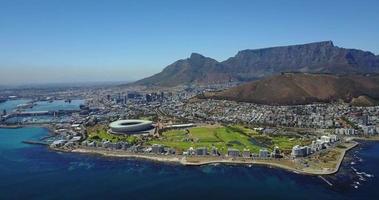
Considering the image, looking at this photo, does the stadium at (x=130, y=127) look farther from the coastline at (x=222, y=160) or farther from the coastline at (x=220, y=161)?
the coastline at (x=220, y=161)

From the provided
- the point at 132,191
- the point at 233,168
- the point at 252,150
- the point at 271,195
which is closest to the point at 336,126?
the point at 252,150

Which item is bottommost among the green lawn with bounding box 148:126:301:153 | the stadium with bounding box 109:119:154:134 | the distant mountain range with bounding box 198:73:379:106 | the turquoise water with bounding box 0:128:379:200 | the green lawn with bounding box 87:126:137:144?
the turquoise water with bounding box 0:128:379:200

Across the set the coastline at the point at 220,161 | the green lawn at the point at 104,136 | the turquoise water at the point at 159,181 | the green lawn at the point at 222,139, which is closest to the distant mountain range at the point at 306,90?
the green lawn at the point at 222,139

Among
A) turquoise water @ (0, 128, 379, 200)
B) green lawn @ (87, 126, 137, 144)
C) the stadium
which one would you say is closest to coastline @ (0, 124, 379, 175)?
turquoise water @ (0, 128, 379, 200)

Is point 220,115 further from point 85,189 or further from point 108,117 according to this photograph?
point 85,189

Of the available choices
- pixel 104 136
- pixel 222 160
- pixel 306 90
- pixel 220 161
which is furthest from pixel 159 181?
pixel 306 90

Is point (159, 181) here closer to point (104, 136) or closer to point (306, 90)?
point (104, 136)

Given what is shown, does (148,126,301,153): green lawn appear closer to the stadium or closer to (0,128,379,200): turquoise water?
the stadium
